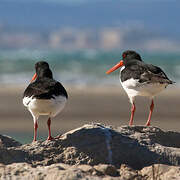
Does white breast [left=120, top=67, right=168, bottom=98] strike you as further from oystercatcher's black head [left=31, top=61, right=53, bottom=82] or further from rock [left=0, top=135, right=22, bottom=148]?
rock [left=0, top=135, right=22, bottom=148]

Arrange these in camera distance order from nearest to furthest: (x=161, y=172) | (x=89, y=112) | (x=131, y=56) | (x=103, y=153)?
(x=161, y=172), (x=103, y=153), (x=131, y=56), (x=89, y=112)

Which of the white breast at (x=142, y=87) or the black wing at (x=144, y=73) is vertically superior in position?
the black wing at (x=144, y=73)

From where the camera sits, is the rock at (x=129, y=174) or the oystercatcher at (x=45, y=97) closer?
the rock at (x=129, y=174)

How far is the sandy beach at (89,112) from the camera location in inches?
638

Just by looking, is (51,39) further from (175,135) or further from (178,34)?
(175,135)

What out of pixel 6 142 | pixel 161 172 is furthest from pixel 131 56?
pixel 161 172

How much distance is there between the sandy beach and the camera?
16.2 m

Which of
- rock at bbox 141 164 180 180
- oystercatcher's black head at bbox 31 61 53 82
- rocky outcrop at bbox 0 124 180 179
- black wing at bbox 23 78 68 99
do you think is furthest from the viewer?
oystercatcher's black head at bbox 31 61 53 82

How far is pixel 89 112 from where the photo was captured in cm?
1891

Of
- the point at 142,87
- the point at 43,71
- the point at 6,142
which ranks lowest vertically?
the point at 6,142

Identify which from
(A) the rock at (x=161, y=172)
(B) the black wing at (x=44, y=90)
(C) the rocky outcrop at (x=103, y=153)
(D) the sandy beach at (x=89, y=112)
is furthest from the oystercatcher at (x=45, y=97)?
(D) the sandy beach at (x=89, y=112)

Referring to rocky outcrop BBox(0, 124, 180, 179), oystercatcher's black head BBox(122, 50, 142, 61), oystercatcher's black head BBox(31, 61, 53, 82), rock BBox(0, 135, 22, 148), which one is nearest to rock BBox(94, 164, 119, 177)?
rocky outcrop BBox(0, 124, 180, 179)

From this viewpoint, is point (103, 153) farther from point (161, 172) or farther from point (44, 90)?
point (44, 90)

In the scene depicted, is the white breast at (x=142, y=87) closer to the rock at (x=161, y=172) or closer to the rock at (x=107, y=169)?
the rock at (x=161, y=172)
